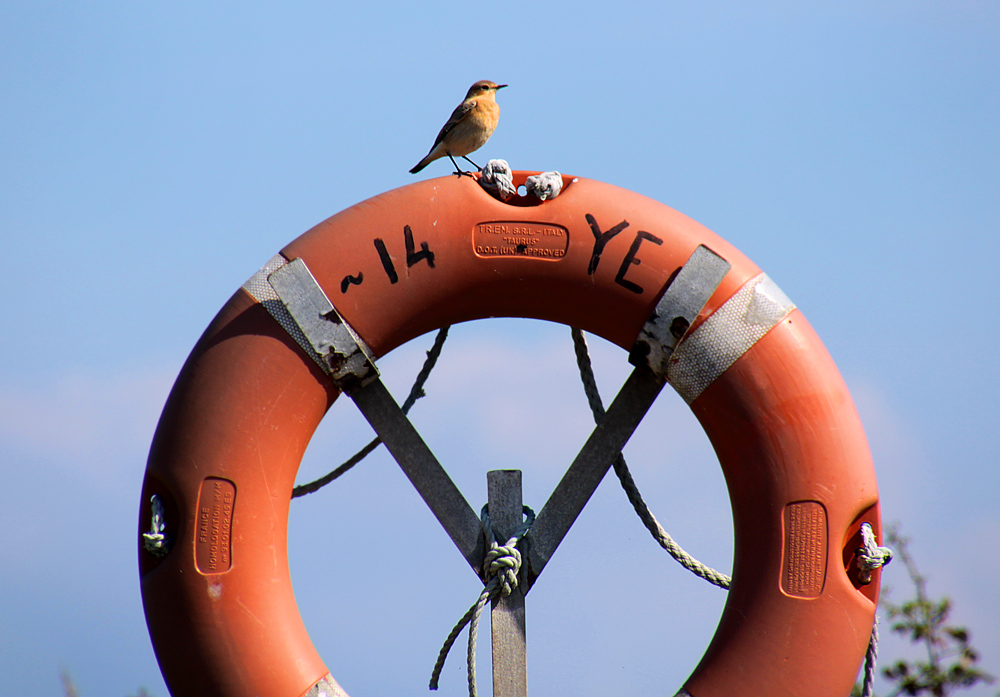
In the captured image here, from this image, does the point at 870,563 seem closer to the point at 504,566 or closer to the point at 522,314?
the point at 504,566

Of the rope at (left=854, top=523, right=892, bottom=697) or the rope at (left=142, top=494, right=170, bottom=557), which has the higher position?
the rope at (left=854, top=523, right=892, bottom=697)

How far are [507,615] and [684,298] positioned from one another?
0.86m

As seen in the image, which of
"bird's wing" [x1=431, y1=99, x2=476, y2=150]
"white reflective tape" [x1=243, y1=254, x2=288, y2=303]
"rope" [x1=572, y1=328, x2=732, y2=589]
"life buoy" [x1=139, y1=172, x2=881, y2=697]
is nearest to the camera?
"life buoy" [x1=139, y1=172, x2=881, y2=697]

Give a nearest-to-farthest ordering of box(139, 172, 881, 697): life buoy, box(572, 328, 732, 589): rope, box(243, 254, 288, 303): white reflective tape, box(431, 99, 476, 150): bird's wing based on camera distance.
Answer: box(139, 172, 881, 697): life buoy
box(243, 254, 288, 303): white reflective tape
box(572, 328, 732, 589): rope
box(431, 99, 476, 150): bird's wing

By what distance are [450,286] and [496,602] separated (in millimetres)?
759

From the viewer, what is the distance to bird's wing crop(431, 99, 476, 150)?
2.62 m

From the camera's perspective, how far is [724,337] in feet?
7.52

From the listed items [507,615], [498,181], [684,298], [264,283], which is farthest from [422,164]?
[507,615]

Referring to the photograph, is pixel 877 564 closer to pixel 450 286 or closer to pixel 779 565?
pixel 779 565

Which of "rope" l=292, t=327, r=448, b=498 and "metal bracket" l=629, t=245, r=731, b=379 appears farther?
"rope" l=292, t=327, r=448, b=498

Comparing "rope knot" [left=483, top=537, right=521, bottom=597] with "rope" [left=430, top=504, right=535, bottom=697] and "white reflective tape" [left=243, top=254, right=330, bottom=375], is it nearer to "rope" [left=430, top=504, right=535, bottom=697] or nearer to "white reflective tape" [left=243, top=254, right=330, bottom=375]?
"rope" [left=430, top=504, right=535, bottom=697]

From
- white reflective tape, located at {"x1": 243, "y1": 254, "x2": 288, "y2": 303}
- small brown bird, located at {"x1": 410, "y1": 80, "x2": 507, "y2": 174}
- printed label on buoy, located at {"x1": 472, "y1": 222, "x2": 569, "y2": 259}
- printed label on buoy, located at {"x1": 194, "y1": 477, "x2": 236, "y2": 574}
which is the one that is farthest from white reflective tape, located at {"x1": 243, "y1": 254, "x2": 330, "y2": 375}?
small brown bird, located at {"x1": 410, "y1": 80, "x2": 507, "y2": 174}

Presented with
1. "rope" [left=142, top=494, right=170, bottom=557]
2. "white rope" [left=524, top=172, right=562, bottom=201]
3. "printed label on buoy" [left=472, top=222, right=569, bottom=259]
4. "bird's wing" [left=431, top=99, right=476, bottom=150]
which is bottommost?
"rope" [left=142, top=494, right=170, bottom=557]

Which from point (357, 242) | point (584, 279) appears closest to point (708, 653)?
point (584, 279)
